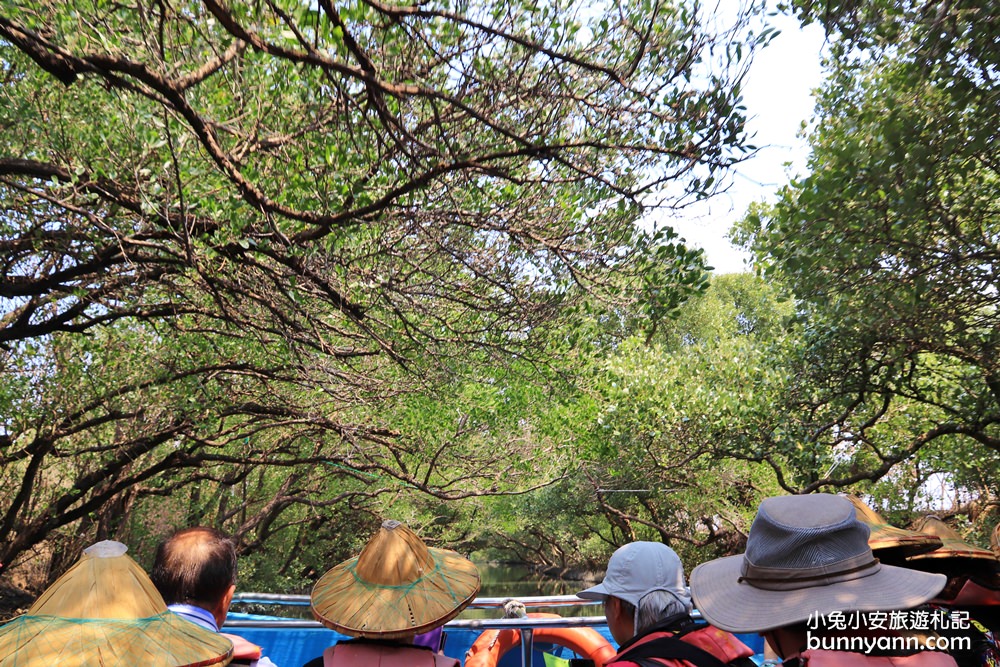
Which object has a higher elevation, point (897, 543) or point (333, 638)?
point (897, 543)

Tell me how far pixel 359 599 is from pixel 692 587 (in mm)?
1177

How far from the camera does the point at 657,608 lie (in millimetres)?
2482

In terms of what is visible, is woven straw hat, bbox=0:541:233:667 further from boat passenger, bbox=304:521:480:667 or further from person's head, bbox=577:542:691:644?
person's head, bbox=577:542:691:644

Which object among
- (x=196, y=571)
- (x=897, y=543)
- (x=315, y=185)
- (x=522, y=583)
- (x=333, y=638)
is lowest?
(x=522, y=583)

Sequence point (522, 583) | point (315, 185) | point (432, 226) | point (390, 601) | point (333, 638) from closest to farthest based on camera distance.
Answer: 1. point (390, 601)
2. point (333, 638)
3. point (315, 185)
4. point (432, 226)
5. point (522, 583)

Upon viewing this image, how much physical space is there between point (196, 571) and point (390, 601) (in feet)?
2.21

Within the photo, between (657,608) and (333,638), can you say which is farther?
(333,638)

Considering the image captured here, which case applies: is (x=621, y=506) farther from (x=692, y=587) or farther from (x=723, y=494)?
(x=692, y=587)

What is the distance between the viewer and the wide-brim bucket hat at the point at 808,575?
191 centimetres

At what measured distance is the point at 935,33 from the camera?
16.6 feet

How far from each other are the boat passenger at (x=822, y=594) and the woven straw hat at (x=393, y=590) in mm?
1024

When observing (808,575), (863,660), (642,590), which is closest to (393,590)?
(642,590)

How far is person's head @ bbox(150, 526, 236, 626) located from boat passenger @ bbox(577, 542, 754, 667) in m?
1.21

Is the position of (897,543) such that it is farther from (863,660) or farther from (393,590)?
(393,590)
